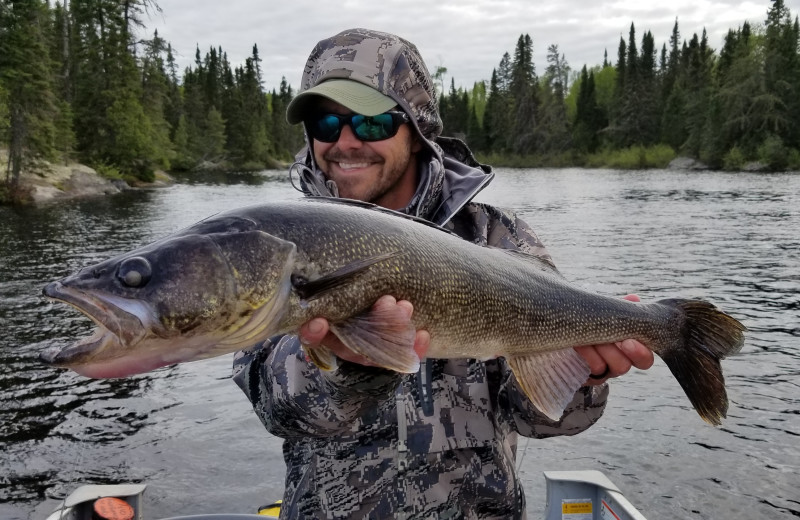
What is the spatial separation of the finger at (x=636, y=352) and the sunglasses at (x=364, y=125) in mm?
1582

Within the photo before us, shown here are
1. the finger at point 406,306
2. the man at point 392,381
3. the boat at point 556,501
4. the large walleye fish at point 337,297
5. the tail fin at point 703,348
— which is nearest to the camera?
the large walleye fish at point 337,297

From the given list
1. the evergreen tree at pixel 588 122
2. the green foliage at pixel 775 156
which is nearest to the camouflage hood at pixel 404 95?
the green foliage at pixel 775 156

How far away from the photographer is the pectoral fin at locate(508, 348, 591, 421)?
2.88m

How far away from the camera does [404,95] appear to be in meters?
3.61

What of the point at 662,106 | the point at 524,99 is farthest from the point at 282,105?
the point at 662,106

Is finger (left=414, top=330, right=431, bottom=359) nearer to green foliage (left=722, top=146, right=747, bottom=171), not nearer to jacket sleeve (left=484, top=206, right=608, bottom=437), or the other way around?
jacket sleeve (left=484, top=206, right=608, bottom=437)

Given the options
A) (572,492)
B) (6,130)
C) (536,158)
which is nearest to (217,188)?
(6,130)

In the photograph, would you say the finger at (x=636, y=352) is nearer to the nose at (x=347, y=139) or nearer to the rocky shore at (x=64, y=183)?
the nose at (x=347, y=139)

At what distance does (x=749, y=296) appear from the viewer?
12.9 meters

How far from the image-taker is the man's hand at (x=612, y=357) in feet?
9.95

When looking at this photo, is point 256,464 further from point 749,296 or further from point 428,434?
point 749,296

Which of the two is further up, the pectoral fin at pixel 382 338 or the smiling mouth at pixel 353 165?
the smiling mouth at pixel 353 165

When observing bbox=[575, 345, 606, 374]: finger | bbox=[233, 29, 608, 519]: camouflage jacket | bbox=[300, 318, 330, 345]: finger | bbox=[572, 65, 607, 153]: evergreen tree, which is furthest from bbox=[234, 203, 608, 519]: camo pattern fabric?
bbox=[572, 65, 607, 153]: evergreen tree

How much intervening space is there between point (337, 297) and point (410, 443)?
0.97 metres
